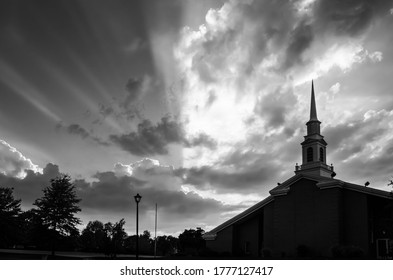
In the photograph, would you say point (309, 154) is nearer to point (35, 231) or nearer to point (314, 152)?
point (314, 152)

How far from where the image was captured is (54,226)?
39.8m

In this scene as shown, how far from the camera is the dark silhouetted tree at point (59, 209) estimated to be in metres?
40.0

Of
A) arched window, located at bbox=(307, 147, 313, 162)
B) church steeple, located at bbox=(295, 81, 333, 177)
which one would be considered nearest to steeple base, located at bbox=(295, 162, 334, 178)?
church steeple, located at bbox=(295, 81, 333, 177)

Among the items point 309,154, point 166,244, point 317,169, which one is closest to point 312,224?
point 317,169

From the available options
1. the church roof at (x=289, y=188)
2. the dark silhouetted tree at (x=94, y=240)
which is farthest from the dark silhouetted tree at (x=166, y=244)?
the church roof at (x=289, y=188)

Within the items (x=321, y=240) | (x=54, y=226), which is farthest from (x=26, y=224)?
(x=321, y=240)

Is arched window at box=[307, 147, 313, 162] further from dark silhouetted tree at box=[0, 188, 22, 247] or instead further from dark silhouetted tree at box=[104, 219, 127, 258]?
dark silhouetted tree at box=[0, 188, 22, 247]

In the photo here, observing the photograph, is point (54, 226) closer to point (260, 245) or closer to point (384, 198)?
point (260, 245)

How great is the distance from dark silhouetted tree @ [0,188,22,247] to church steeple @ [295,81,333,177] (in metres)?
30.9

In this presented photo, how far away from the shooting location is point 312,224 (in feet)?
Result: 128

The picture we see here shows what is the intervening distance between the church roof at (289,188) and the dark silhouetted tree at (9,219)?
1906 cm

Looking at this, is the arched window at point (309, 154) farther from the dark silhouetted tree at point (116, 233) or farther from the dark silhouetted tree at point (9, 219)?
the dark silhouetted tree at point (9, 219)
